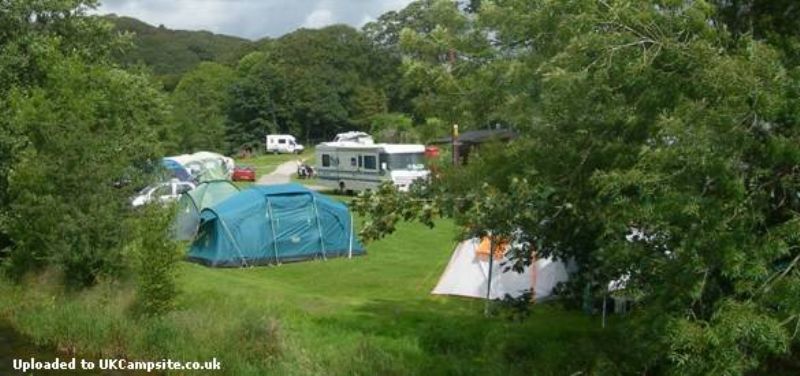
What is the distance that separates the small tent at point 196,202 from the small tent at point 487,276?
23.0 ft

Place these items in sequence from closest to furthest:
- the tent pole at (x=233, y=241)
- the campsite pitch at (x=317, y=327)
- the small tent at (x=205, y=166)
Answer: the campsite pitch at (x=317, y=327) → the tent pole at (x=233, y=241) → the small tent at (x=205, y=166)

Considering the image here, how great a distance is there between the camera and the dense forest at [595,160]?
6.26 m

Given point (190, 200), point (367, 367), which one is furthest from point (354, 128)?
point (367, 367)

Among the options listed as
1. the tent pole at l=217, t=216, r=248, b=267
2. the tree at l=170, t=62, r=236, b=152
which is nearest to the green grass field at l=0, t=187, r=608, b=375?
the tent pole at l=217, t=216, r=248, b=267

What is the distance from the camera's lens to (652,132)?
25.9 feet

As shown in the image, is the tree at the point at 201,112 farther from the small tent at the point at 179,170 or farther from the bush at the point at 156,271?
the bush at the point at 156,271

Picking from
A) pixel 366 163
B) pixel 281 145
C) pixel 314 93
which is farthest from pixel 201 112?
pixel 366 163

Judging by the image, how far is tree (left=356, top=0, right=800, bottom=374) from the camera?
6.17 m

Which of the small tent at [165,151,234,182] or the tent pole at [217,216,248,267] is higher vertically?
the small tent at [165,151,234,182]

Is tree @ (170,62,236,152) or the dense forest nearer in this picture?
the dense forest

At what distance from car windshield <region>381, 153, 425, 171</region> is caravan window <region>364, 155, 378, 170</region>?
416mm

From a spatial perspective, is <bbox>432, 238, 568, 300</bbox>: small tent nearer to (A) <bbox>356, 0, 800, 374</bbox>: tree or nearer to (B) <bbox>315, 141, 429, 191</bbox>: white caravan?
(A) <bbox>356, 0, 800, 374</bbox>: tree

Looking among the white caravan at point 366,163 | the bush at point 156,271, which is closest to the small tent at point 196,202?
the bush at point 156,271

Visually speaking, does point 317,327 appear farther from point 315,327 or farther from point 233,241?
point 233,241
